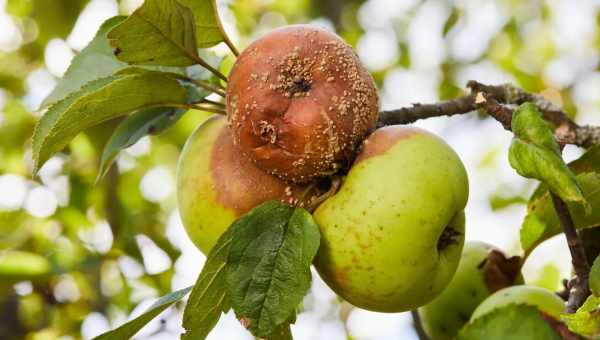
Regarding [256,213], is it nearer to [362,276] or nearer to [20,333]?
[362,276]

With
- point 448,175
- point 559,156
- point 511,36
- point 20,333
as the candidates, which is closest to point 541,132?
point 559,156

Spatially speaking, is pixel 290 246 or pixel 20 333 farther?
pixel 20 333

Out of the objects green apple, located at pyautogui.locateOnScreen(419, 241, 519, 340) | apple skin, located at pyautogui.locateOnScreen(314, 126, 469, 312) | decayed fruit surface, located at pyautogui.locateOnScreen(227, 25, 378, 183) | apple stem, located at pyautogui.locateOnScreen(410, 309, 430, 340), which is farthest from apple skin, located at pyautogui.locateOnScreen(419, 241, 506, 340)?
decayed fruit surface, located at pyautogui.locateOnScreen(227, 25, 378, 183)

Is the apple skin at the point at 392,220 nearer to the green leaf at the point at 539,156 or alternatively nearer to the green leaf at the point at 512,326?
the green leaf at the point at 539,156

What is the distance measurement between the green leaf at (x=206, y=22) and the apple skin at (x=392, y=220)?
33 cm

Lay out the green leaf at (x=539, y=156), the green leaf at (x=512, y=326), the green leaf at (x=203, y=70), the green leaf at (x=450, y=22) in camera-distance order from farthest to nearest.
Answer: the green leaf at (x=450, y=22)
the green leaf at (x=203, y=70)
the green leaf at (x=539, y=156)
the green leaf at (x=512, y=326)

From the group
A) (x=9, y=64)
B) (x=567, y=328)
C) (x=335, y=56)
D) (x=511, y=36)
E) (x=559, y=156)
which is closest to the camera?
(x=567, y=328)

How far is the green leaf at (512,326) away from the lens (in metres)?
0.74

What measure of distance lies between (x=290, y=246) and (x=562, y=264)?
6.98 feet

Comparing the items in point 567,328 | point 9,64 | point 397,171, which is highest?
point 9,64

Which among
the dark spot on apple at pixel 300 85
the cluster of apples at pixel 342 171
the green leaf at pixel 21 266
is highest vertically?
the green leaf at pixel 21 266

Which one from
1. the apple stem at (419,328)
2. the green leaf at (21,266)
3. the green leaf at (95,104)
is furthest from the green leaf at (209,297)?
the green leaf at (21,266)

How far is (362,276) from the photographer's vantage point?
1.07 meters

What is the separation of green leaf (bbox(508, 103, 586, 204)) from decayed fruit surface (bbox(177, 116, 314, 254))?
329mm
